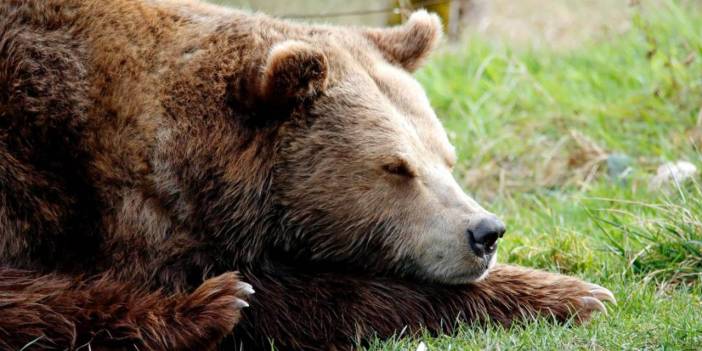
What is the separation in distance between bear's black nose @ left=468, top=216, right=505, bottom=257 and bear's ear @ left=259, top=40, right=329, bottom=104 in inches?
38.4

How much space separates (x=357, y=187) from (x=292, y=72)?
597 mm

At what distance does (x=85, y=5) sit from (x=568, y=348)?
2675 millimetres

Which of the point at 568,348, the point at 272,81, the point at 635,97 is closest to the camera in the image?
the point at 568,348

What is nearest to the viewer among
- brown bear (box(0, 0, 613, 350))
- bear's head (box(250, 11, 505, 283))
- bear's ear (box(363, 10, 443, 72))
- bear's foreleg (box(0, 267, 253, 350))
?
bear's foreleg (box(0, 267, 253, 350))

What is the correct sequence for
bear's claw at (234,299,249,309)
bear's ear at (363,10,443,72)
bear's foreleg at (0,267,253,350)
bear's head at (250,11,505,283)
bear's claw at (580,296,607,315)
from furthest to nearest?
bear's ear at (363,10,443,72) → bear's claw at (580,296,607,315) → bear's head at (250,11,505,283) → bear's claw at (234,299,249,309) → bear's foreleg at (0,267,253,350)

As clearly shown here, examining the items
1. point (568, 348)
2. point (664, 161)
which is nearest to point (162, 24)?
point (568, 348)

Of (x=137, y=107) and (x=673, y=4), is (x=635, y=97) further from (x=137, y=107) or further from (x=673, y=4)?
(x=137, y=107)

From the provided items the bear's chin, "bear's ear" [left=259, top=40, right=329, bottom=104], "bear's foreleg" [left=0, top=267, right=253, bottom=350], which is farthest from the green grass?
"bear's ear" [left=259, top=40, right=329, bottom=104]

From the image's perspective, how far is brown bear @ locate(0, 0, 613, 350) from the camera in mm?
4734

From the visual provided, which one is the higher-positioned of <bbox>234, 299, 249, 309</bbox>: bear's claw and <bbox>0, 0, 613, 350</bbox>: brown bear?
<bbox>0, 0, 613, 350</bbox>: brown bear

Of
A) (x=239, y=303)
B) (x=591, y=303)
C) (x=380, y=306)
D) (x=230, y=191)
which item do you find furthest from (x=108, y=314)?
(x=591, y=303)

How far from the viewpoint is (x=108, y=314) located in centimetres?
451

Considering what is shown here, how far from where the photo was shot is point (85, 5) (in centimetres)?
510

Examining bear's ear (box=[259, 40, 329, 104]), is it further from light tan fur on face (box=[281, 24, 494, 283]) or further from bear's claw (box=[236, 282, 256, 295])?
bear's claw (box=[236, 282, 256, 295])
